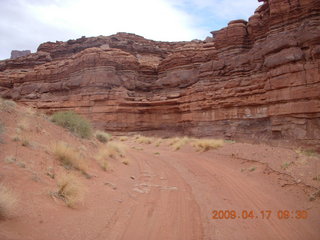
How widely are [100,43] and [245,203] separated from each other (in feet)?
133

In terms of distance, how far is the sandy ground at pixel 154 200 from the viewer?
4.75 meters

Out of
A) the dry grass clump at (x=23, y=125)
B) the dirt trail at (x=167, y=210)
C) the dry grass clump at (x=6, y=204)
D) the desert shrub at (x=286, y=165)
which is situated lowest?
the dirt trail at (x=167, y=210)

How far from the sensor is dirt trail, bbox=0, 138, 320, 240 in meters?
4.59

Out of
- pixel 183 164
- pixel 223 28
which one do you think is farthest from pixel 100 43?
pixel 183 164

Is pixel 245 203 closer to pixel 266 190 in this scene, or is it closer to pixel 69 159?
pixel 266 190

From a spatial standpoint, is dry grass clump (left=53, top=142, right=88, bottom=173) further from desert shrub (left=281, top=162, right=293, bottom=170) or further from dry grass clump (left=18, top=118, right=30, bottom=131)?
desert shrub (left=281, top=162, right=293, bottom=170)

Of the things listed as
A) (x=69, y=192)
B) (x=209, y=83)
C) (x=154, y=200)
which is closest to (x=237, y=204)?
(x=154, y=200)

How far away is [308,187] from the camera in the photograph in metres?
7.88

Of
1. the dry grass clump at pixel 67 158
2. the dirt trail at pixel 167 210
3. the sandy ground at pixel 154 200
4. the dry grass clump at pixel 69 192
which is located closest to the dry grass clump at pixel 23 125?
the sandy ground at pixel 154 200

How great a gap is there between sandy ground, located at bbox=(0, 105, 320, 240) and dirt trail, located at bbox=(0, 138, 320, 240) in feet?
0.06

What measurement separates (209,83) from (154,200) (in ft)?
70.6

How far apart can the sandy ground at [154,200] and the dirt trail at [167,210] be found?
19mm
